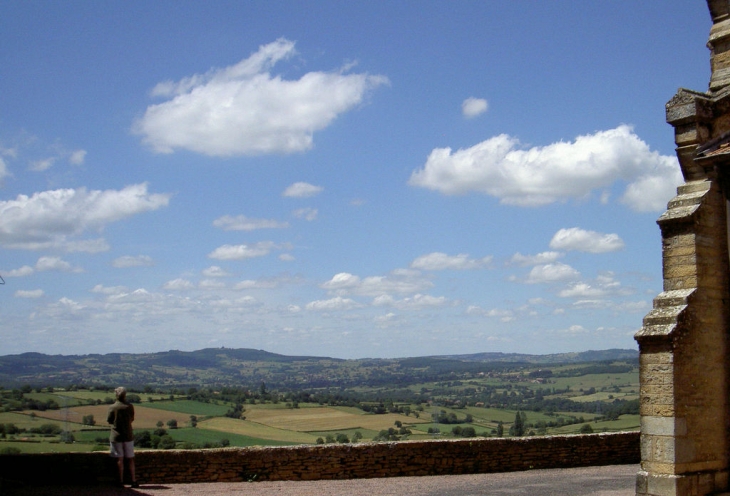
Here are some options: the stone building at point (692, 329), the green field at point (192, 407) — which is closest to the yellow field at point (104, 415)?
the green field at point (192, 407)

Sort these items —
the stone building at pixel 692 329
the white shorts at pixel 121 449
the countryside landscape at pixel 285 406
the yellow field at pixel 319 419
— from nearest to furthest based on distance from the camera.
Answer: the stone building at pixel 692 329
the white shorts at pixel 121 449
the countryside landscape at pixel 285 406
the yellow field at pixel 319 419

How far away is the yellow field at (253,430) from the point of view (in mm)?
36750

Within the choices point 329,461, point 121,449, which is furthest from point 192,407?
point 121,449

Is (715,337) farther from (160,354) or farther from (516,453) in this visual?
(160,354)

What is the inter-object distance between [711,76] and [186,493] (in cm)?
1093

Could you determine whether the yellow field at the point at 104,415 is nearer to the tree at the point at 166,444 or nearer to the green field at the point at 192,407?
the green field at the point at 192,407

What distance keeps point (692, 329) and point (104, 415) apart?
27.0 metres

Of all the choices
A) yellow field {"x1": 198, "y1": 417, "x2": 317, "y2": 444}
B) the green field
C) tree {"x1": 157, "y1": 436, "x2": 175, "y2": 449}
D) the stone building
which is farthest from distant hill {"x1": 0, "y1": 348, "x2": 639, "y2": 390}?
the stone building

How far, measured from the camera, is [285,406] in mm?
55656

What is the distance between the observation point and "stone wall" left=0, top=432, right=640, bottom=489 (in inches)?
466

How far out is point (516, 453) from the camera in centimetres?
1438

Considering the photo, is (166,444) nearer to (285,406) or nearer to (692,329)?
(692,329)

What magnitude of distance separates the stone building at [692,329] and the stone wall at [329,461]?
5173mm

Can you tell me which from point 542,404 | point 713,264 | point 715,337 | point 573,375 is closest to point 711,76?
point 713,264
